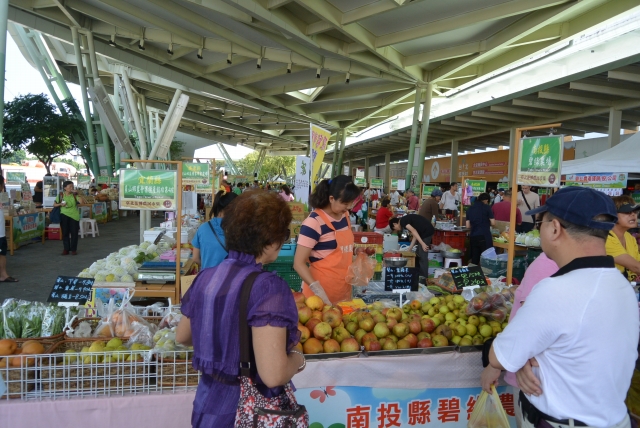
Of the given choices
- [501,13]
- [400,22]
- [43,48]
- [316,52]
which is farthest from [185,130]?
[501,13]

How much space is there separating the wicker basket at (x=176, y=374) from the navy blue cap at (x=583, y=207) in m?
2.07

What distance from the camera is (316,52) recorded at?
18.1 m

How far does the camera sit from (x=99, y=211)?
19.5m

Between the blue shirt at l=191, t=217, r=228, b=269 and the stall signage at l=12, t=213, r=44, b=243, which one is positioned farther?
the stall signage at l=12, t=213, r=44, b=243

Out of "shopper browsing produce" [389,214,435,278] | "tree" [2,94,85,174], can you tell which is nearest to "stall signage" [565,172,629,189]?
"shopper browsing produce" [389,214,435,278]

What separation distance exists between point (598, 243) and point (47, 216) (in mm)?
17102

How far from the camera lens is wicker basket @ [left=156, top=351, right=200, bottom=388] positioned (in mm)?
2580

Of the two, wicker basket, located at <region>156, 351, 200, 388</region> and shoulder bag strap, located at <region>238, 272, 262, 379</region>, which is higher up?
shoulder bag strap, located at <region>238, 272, 262, 379</region>

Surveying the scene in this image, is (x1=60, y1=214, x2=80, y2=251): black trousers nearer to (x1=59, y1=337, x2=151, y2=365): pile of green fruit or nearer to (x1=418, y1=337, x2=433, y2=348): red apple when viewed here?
(x1=59, y1=337, x2=151, y2=365): pile of green fruit

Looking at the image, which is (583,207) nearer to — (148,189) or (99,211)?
(148,189)

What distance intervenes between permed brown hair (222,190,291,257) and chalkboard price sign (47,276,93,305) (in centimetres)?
247

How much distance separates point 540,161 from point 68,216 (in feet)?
35.3

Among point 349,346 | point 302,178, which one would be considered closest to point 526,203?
point 302,178

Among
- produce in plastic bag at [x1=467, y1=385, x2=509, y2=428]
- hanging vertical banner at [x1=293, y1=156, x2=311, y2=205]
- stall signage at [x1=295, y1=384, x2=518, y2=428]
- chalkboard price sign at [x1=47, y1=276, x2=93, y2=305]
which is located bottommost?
stall signage at [x1=295, y1=384, x2=518, y2=428]
